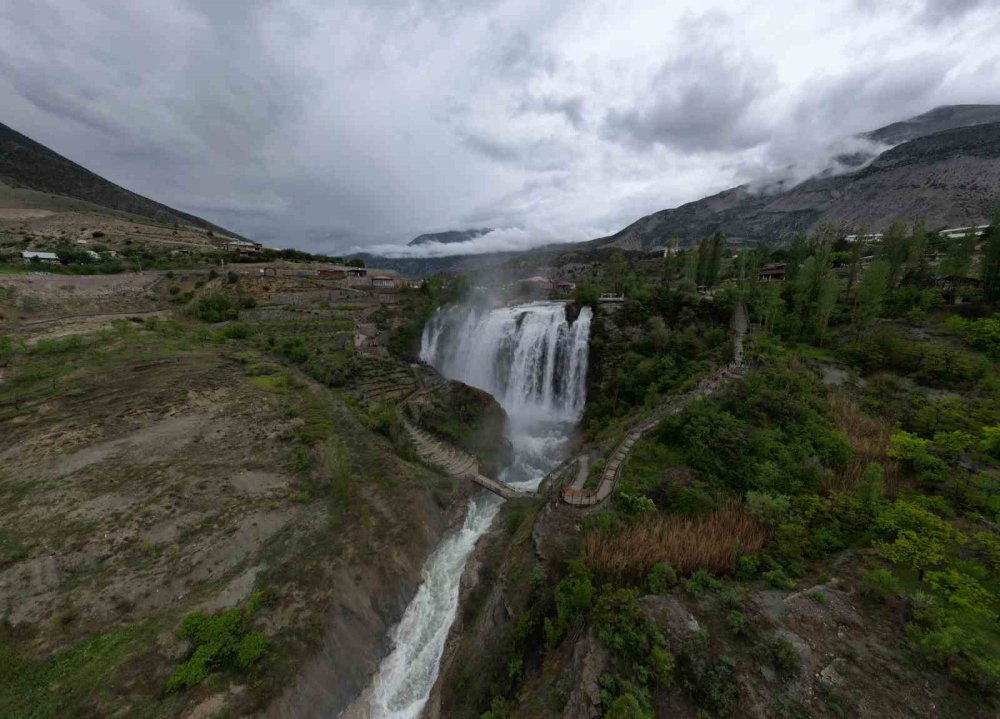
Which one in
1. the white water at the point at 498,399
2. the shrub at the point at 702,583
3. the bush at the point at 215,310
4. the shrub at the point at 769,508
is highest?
the bush at the point at 215,310

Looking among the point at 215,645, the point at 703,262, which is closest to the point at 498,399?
the point at 215,645

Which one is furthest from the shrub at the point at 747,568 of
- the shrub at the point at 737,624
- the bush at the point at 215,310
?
the bush at the point at 215,310

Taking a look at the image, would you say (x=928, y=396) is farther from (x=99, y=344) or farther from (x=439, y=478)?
(x=99, y=344)

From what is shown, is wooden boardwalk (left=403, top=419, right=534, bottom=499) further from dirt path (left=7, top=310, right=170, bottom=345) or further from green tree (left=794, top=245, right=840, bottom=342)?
dirt path (left=7, top=310, right=170, bottom=345)

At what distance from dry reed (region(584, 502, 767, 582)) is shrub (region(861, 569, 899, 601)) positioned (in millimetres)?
2419

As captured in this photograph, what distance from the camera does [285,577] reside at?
1416 cm

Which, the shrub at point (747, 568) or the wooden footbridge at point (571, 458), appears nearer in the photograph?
the shrub at point (747, 568)

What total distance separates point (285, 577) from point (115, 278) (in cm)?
5149

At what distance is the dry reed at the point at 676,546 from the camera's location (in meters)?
10.6

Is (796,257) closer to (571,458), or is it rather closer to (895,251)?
(895,251)

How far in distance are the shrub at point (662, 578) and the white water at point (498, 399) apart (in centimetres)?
929

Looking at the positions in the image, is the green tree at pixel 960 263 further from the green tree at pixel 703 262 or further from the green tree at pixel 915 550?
the green tree at pixel 915 550

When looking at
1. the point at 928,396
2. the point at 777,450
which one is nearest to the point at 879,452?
the point at 777,450

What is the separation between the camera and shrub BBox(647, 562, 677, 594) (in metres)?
9.86
